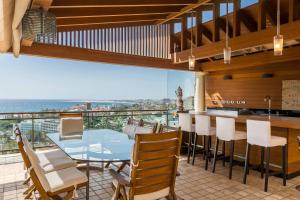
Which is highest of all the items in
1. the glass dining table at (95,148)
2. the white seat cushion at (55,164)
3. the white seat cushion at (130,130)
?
the white seat cushion at (130,130)

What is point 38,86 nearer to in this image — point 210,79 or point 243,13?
point 210,79

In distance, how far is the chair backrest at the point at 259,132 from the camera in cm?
353

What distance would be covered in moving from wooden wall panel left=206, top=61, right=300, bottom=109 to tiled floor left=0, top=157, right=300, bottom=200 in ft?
10.00

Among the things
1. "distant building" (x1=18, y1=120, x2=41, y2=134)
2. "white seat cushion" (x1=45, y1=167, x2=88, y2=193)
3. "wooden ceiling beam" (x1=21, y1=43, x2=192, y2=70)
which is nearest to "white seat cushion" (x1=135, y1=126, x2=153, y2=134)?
"white seat cushion" (x1=45, y1=167, x2=88, y2=193)

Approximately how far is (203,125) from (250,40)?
5.92 ft

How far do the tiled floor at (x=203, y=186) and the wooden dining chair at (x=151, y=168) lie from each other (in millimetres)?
1236

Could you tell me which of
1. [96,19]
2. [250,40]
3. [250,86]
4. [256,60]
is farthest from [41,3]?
[250,86]

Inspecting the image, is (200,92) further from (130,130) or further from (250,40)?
(130,130)

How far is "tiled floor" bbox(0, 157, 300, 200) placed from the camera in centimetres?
330

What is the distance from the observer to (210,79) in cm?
861

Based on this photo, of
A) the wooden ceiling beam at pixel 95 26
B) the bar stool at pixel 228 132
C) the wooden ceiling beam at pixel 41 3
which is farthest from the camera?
the wooden ceiling beam at pixel 95 26

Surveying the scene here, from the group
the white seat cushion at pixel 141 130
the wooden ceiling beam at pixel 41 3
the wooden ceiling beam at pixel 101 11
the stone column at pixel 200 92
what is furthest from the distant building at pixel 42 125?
the stone column at pixel 200 92

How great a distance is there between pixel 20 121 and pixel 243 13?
5.49 meters

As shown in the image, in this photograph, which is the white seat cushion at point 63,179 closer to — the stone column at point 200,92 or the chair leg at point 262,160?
the chair leg at point 262,160
